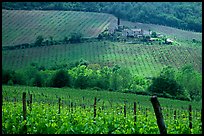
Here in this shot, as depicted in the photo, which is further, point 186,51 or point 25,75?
point 186,51

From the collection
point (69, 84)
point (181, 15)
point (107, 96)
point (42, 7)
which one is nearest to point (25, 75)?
Result: point (69, 84)

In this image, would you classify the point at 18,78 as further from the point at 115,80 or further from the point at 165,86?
the point at 165,86

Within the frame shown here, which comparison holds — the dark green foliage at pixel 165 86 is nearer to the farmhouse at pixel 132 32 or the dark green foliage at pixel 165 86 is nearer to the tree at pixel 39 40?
the tree at pixel 39 40

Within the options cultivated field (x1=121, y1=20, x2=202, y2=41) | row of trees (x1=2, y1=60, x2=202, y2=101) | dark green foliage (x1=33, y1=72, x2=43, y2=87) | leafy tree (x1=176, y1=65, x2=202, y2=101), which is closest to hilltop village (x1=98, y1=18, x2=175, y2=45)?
cultivated field (x1=121, y1=20, x2=202, y2=41)

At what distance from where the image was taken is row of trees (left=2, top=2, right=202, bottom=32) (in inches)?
4232

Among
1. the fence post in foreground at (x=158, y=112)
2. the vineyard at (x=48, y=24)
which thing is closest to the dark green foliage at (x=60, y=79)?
the vineyard at (x=48, y=24)

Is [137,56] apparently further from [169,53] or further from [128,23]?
[128,23]

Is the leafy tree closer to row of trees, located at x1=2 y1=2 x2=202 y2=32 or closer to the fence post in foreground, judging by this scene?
row of trees, located at x1=2 y1=2 x2=202 y2=32

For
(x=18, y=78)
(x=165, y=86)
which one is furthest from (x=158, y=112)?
(x=18, y=78)

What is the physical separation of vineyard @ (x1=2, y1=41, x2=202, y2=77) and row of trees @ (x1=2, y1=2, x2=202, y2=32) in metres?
20.8

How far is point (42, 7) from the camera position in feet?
364

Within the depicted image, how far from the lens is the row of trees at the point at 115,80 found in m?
60.1

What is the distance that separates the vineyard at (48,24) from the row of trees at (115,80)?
1483 cm

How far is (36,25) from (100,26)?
53.5 ft
